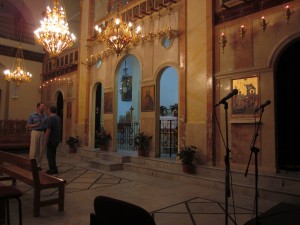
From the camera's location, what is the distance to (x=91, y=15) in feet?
38.9

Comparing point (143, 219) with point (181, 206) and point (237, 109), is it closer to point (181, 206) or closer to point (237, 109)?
point (181, 206)

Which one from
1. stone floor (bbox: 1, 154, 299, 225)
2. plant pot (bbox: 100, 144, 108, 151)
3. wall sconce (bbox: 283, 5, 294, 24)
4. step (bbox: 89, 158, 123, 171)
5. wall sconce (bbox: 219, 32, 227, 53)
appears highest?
wall sconce (bbox: 283, 5, 294, 24)

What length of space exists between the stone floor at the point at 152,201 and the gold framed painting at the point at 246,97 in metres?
1.90

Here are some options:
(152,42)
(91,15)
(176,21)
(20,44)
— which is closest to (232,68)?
(176,21)

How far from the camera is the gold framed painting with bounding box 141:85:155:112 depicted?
27.4ft

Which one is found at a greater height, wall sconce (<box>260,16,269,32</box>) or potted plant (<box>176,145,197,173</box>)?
wall sconce (<box>260,16,269,32</box>)

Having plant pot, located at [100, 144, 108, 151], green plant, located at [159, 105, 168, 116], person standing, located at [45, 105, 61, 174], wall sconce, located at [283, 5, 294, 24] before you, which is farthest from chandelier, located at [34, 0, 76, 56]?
green plant, located at [159, 105, 168, 116]

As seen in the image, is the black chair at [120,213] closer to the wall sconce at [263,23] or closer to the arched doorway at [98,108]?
the wall sconce at [263,23]

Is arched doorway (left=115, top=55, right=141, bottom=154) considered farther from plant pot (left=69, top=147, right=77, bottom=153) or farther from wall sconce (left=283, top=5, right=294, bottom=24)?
wall sconce (left=283, top=5, right=294, bottom=24)

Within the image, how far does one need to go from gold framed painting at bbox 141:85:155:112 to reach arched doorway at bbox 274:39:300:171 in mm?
3614

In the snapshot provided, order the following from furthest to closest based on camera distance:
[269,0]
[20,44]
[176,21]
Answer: [20,44]
[176,21]
[269,0]

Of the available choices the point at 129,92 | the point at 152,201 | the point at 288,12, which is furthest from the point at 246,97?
the point at 129,92

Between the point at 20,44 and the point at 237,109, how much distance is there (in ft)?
39.3

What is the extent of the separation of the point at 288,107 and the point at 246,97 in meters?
1.04
